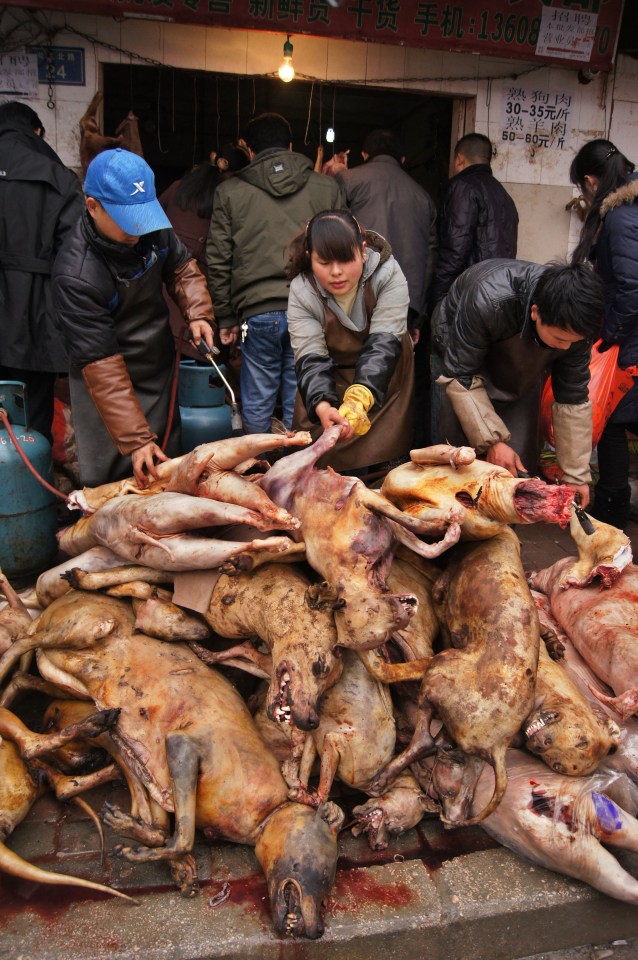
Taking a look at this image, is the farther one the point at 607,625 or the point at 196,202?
the point at 196,202

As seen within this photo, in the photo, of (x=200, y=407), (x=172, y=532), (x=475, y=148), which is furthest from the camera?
(x=475, y=148)

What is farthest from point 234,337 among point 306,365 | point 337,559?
point 337,559

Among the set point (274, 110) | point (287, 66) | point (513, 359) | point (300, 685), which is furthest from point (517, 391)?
point (274, 110)

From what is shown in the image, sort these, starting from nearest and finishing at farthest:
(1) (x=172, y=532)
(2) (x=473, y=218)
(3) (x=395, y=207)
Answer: (1) (x=172, y=532), (3) (x=395, y=207), (2) (x=473, y=218)

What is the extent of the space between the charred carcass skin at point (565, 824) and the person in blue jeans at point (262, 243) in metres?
3.08

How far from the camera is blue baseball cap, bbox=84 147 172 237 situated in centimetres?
312

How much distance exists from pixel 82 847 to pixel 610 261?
4.23 meters

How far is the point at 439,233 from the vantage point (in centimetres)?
600

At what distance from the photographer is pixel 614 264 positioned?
14.8 ft

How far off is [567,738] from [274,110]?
341 inches

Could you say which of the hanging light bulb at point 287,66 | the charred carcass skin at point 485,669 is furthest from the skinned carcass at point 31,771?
the hanging light bulb at point 287,66

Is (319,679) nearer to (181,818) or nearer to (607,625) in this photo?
(181,818)

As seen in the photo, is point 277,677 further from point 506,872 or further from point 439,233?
point 439,233

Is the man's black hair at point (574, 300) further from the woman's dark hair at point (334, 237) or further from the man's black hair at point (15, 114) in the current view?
the man's black hair at point (15, 114)
